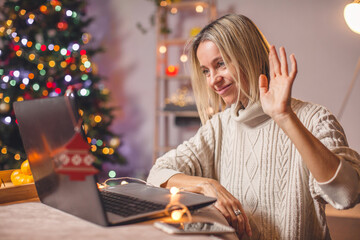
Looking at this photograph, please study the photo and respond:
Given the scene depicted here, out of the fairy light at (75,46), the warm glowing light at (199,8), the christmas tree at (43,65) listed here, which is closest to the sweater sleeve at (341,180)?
the christmas tree at (43,65)

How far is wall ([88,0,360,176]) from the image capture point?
3.37 meters

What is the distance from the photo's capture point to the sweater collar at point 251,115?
4.01ft

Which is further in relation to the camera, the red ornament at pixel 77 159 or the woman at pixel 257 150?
the woman at pixel 257 150

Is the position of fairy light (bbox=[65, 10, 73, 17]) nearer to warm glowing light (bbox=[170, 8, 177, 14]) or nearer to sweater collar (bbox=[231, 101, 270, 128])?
warm glowing light (bbox=[170, 8, 177, 14])

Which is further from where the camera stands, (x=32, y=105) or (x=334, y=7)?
(x=334, y=7)

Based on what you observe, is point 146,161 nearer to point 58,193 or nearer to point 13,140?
point 13,140

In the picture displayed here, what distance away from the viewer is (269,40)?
11.8ft

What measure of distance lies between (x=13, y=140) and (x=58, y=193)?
255 cm

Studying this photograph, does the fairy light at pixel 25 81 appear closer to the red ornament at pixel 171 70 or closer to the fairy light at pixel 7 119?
the fairy light at pixel 7 119

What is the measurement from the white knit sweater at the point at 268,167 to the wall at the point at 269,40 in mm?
2406

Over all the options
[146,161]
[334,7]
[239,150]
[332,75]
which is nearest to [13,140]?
[146,161]

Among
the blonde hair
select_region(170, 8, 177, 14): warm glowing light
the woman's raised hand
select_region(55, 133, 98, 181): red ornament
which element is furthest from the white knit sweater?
select_region(170, 8, 177, 14): warm glowing light

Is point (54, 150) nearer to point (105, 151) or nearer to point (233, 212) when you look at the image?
point (233, 212)

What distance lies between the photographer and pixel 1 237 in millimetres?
603
